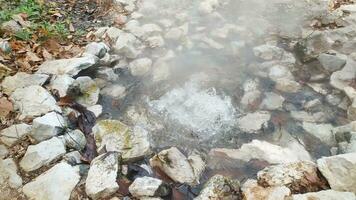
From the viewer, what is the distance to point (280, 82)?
437 cm

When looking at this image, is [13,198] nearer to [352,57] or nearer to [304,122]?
[304,122]

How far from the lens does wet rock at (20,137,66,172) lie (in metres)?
3.31

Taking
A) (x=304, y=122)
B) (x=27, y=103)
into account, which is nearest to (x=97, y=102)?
(x=27, y=103)

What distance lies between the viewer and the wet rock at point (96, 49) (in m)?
4.58

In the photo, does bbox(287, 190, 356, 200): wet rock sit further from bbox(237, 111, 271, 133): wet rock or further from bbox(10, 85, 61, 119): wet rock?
bbox(10, 85, 61, 119): wet rock

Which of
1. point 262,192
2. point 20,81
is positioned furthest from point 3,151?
point 262,192

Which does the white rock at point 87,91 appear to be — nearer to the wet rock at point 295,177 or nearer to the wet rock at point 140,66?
the wet rock at point 140,66

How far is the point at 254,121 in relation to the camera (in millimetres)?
3926

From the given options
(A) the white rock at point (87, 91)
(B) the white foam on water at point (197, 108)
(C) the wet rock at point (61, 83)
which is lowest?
(B) the white foam on water at point (197, 108)

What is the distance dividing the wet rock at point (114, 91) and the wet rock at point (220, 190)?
1609 mm

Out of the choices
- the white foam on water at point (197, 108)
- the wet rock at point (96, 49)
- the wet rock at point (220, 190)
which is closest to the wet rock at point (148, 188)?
the wet rock at point (220, 190)

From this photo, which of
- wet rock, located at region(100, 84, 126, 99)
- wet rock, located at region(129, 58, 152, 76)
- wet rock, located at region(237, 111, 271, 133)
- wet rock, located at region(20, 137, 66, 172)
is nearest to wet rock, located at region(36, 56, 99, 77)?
wet rock, located at region(100, 84, 126, 99)

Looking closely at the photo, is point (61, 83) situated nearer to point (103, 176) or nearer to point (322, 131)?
point (103, 176)

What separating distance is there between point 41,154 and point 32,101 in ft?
2.30
